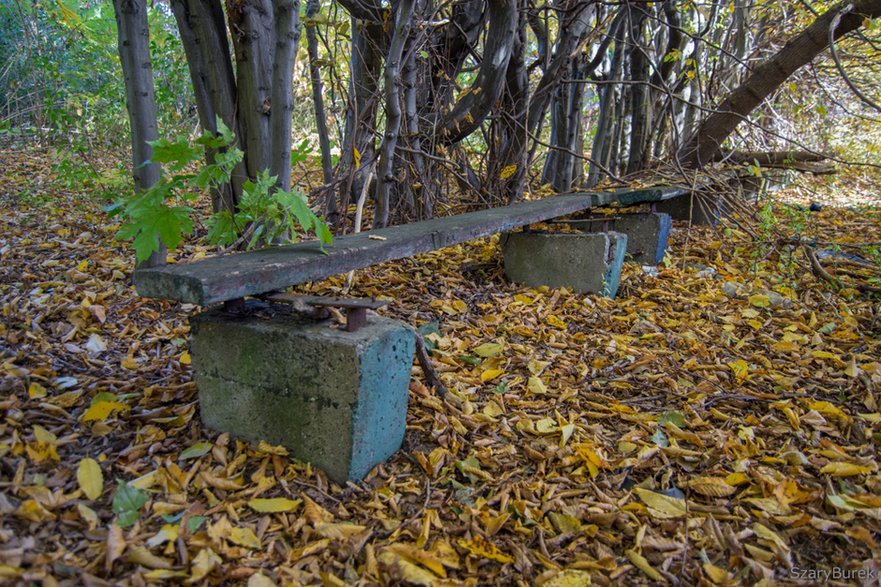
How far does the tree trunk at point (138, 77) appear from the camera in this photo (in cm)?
263

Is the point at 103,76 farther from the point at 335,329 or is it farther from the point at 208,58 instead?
the point at 335,329

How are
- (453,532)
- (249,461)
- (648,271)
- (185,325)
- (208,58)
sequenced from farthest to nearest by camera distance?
(648,271)
(208,58)
(185,325)
(249,461)
(453,532)

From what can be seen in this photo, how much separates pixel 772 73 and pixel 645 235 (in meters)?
2.08

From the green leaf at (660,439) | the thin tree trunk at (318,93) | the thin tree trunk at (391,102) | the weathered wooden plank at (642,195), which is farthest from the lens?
the weathered wooden plank at (642,195)

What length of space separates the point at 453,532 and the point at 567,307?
199 cm

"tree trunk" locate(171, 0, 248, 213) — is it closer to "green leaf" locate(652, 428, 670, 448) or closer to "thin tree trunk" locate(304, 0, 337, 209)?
"thin tree trunk" locate(304, 0, 337, 209)

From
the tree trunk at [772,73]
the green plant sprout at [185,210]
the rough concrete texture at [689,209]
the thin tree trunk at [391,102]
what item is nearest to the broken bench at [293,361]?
the green plant sprout at [185,210]

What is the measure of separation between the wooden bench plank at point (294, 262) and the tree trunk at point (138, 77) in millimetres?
1067

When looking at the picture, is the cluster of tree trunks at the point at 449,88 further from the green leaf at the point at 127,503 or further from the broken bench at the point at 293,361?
the green leaf at the point at 127,503

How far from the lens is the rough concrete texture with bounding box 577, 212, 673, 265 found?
4.34 meters

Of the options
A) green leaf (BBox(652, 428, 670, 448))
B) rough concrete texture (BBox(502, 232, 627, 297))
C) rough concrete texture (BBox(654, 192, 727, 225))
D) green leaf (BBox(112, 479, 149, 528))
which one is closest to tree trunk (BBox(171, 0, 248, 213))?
green leaf (BBox(112, 479, 149, 528))

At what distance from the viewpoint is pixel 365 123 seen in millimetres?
3816

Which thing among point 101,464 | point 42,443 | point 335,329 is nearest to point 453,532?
point 335,329

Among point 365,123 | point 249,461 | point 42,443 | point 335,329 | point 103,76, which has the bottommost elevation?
point 249,461
